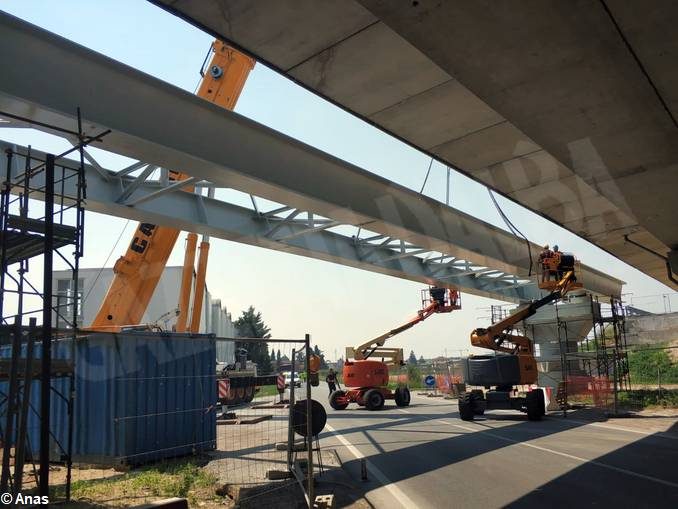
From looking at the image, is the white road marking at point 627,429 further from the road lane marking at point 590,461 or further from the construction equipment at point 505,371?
the road lane marking at point 590,461

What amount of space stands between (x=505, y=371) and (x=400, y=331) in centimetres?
826

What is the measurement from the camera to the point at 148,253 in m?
14.5

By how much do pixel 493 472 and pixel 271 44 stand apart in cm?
791

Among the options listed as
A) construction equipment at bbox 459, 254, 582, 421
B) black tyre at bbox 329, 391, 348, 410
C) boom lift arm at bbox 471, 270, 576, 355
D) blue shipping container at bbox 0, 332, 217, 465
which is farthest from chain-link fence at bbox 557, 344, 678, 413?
blue shipping container at bbox 0, 332, 217, 465

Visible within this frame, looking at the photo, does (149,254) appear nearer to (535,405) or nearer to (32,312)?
(32,312)

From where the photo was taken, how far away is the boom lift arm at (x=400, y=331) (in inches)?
998

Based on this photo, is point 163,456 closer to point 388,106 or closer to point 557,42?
point 388,106

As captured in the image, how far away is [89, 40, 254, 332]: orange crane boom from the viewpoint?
14.0 metres

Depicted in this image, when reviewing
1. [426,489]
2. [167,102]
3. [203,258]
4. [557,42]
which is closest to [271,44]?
[557,42]

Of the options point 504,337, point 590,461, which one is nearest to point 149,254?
point 590,461

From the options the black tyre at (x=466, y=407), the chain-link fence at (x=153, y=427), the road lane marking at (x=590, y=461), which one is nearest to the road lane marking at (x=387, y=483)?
the chain-link fence at (x=153, y=427)

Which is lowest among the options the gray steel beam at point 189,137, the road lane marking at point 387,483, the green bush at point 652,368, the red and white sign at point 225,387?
the green bush at point 652,368

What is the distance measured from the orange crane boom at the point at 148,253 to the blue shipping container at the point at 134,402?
189cm

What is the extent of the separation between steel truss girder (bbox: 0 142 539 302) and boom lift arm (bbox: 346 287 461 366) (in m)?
5.97
